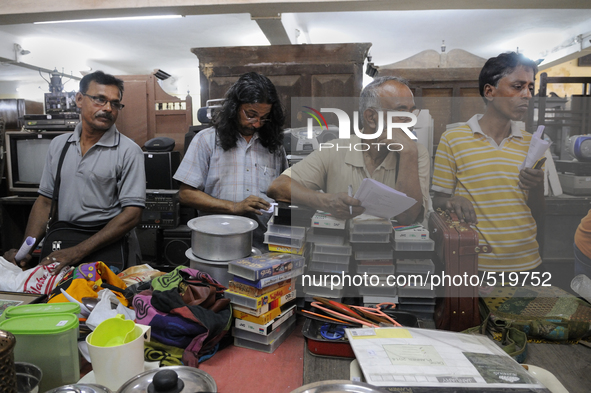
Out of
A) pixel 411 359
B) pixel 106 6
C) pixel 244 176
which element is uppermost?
pixel 106 6

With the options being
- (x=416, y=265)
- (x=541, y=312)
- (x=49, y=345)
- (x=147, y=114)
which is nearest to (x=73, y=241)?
(x=49, y=345)

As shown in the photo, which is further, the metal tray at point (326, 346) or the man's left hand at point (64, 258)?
the man's left hand at point (64, 258)

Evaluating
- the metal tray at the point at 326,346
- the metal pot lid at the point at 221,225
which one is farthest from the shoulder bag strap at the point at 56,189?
the metal tray at the point at 326,346

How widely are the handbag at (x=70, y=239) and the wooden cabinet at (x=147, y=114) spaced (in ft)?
10.3

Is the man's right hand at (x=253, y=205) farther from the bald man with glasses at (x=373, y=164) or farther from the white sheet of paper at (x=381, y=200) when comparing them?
the white sheet of paper at (x=381, y=200)

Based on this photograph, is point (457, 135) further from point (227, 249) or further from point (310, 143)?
point (227, 249)

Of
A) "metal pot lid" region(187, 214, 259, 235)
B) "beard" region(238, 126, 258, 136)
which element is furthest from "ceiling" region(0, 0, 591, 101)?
"metal pot lid" region(187, 214, 259, 235)

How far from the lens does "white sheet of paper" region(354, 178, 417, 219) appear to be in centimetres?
145

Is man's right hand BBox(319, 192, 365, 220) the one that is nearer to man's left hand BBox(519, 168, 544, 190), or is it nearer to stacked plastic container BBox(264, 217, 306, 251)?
stacked plastic container BBox(264, 217, 306, 251)

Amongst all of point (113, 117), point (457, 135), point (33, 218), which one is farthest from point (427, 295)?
point (33, 218)

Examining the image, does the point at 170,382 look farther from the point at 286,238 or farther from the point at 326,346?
the point at 286,238

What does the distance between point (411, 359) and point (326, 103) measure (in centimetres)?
110

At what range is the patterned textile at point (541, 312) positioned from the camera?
1.28 m

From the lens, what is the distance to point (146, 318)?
121 centimetres
